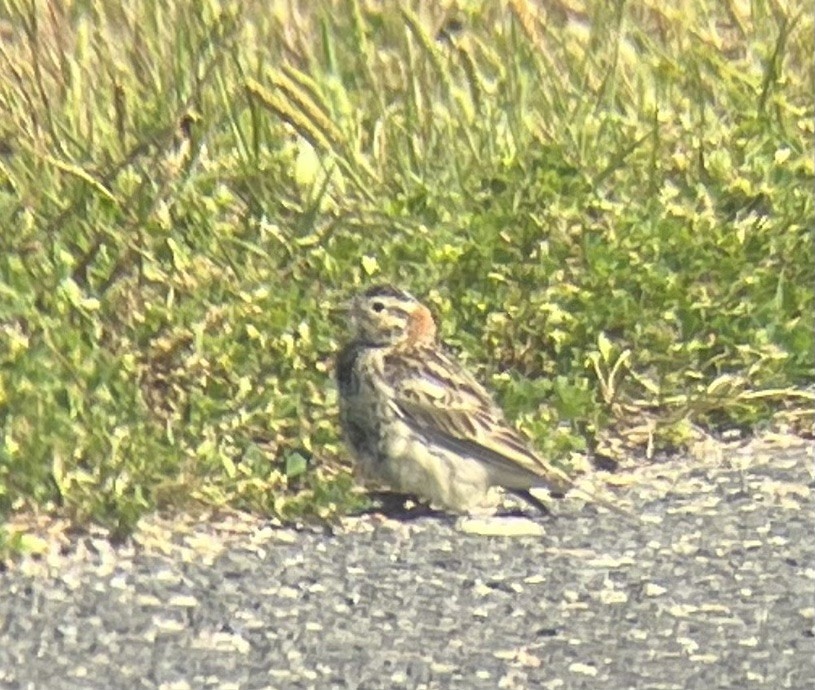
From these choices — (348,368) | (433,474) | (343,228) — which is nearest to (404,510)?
(433,474)

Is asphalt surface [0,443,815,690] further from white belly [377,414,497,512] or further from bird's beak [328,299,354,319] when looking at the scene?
bird's beak [328,299,354,319]

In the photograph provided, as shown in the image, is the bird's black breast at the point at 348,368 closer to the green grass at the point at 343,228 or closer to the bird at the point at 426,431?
the bird at the point at 426,431

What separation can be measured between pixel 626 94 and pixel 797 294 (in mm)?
1179

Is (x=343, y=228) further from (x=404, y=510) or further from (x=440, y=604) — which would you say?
(x=440, y=604)

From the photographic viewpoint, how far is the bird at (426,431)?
7.22 meters

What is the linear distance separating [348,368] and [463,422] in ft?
1.24

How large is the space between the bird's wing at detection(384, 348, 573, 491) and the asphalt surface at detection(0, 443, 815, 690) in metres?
0.16

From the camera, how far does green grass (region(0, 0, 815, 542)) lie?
7336mm

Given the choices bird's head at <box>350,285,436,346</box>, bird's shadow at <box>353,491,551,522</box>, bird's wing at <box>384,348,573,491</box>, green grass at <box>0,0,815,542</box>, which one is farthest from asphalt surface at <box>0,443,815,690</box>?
bird's head at <box>350,285,436,346</box>

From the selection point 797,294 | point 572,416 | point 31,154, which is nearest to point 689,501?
point 572,416

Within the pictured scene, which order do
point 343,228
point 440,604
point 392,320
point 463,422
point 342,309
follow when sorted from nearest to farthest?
point 440,604 < point 463,422 < point 392,320 < point 342,309 < point 343,228

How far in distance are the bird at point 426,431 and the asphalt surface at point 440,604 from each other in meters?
0.12

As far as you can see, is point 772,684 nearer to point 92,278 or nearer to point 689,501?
point 689,501

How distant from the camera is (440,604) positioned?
6645 mm
